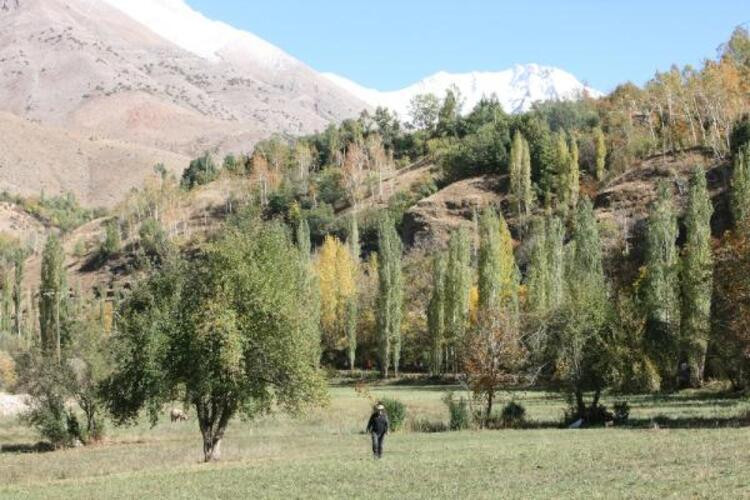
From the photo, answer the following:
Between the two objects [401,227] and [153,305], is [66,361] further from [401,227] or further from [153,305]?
[401,227]

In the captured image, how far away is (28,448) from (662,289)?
46.8 metres

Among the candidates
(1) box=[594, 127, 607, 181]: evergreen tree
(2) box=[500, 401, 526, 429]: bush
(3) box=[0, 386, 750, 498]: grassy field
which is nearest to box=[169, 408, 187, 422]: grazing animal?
(3) box=[0, 386, 750, 498]: grassy field

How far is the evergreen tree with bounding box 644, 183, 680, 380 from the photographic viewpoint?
49.6m

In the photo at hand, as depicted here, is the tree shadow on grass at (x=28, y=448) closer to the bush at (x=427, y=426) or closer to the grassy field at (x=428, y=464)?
the grassy field at (x=428, y=464)

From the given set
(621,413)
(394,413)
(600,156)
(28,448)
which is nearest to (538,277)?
(394,413)

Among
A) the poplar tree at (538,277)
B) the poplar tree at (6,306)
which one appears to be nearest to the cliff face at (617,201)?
the poplar tree at (538,277)

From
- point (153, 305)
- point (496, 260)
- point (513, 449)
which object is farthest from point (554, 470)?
point (496, 260)

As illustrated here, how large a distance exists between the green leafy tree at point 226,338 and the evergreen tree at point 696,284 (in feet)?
99.1

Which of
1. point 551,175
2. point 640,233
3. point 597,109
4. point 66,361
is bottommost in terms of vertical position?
point 66,361

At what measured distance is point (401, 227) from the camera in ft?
447

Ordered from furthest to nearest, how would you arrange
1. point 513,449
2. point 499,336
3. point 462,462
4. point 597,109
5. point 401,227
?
point 597,109 → point 401,227 → point 499,336 → point 513,449 → point 462,462

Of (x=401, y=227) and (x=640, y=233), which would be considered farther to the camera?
(x=401, y=227)

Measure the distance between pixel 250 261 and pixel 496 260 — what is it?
48.9 m

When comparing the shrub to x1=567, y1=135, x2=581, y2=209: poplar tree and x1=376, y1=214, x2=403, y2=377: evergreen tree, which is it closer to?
x1=376, y1=214, x2=403, y2=377: evergreen tree
